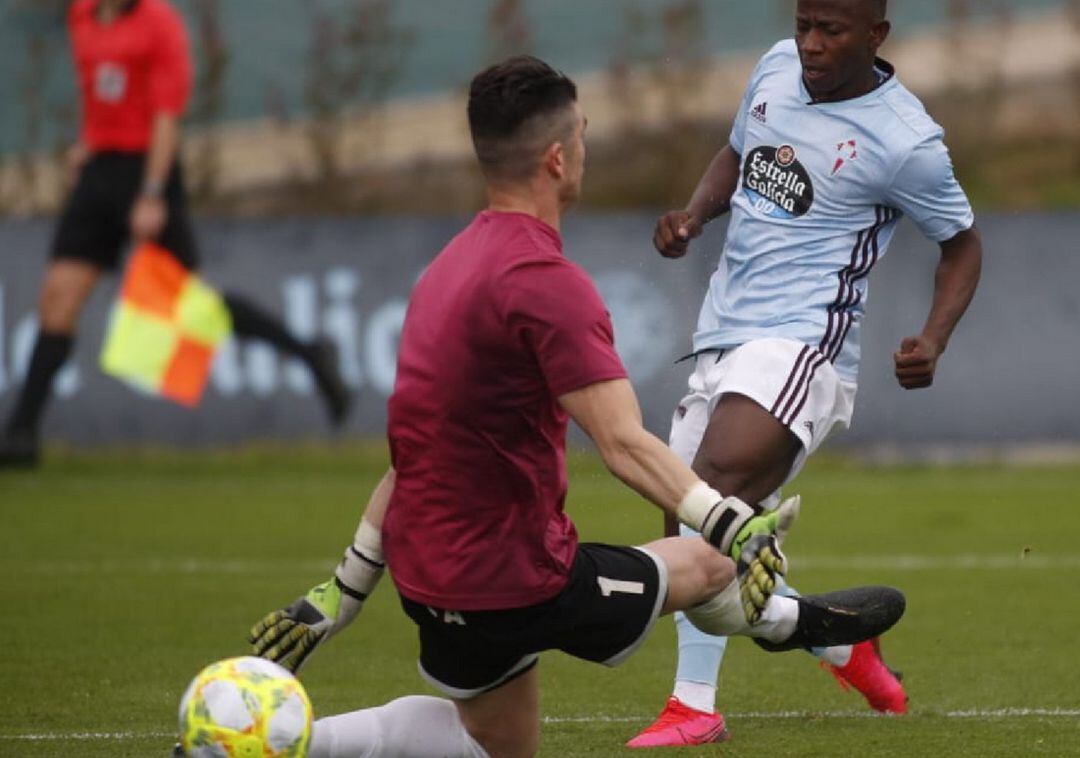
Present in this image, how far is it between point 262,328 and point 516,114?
923 cm

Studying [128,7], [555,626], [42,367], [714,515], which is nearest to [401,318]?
[42,367]

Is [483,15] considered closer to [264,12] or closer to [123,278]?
[264,12]

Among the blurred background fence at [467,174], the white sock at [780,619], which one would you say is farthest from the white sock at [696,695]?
the blurred background fence at [467,174]

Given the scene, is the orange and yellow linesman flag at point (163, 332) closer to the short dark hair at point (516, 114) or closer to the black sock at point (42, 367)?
the black sock at point (42, 367)

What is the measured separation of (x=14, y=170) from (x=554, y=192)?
499 inches

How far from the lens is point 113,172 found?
555 inches

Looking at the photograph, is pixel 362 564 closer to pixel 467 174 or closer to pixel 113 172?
pixel 113 172

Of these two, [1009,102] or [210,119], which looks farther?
[1009,102]

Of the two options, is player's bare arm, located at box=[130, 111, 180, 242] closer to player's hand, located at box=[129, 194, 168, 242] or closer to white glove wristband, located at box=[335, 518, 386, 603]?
player's hand, located at box=[129, 194, 168, 242]

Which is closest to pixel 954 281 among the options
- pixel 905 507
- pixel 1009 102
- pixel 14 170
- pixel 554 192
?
pixel 554 192

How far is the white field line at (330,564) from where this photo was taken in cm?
1083

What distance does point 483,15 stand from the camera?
740 inches

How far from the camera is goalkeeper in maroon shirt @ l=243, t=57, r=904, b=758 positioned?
5.19m

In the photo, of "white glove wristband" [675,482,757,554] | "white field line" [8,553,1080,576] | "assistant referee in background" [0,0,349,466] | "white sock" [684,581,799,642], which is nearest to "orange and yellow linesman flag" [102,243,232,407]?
"assistant referee in background" [0,0,349,466]
